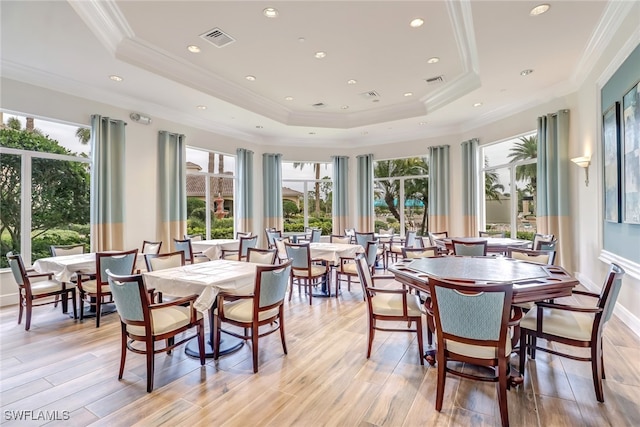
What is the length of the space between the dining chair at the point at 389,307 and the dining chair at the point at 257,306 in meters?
0.78

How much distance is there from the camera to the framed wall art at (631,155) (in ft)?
10.4

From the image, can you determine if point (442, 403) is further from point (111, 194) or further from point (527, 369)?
point (111, 194)

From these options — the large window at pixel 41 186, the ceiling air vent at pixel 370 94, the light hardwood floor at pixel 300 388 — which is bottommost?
the light hardwood floor at pixel 300 388

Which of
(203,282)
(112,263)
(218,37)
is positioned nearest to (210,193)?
(112,263)

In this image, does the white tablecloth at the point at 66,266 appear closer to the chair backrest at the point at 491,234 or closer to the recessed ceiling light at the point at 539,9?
the recessed ceiling light at the point at 539,9

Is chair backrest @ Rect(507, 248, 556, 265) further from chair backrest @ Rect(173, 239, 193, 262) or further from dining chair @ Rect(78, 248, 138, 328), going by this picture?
chair backrest @ Rect(173, 239, 193, 262)

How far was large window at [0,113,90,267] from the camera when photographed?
183 inches

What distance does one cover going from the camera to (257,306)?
276 centimetres

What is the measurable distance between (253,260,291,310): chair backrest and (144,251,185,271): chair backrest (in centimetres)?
150

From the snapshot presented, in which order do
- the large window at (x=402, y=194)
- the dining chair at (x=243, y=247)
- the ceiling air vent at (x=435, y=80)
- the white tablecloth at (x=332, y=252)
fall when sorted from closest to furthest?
the white tablecloth at (x=332, y=252) → the ceiling air vent at (x=435, y=80) → the dining chair at (x=243, y=247) → the large window at (x=402, y=194)

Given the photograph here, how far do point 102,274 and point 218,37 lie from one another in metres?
3.28

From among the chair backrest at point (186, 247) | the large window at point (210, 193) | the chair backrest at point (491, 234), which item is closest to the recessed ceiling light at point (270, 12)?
the chair backrest at point (186, 247)

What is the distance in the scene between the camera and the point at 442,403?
2197mm

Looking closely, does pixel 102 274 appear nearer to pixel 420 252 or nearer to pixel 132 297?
pixel 132 297
